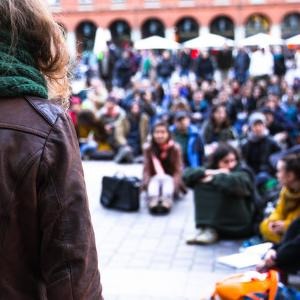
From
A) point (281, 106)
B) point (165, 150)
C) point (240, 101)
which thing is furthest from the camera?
point (240, 101)

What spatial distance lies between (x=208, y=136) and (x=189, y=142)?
95 centimetres

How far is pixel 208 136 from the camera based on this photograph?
34.9 ft

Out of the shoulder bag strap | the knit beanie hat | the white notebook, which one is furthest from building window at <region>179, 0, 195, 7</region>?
the white notebook

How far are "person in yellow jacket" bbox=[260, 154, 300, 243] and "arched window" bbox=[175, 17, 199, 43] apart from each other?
4483 cm

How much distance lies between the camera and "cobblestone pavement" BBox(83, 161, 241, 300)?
4727 millimetres

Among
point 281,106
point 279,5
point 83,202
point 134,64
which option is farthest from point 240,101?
point 279,5

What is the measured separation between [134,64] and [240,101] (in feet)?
31.4

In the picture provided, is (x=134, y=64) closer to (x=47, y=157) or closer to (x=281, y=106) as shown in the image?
(x=281, y=106)

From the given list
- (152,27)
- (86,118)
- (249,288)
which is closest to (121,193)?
(86,118)

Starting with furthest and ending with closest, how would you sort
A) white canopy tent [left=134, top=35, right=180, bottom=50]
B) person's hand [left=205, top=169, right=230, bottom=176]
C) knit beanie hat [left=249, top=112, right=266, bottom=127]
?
white canopy tent [left=134, top=35, right=180, bottom=50] → knit beanie hat [left=249, top=112, right=266, bottom=127] → person's hand [left=205, top=169, right=230, bottom=176]

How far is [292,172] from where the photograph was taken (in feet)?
17.6

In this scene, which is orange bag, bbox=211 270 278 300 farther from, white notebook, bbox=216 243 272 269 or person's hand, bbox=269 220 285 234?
person's hand, bbox=269 220 285 234

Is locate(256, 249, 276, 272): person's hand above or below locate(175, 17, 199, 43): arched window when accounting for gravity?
below

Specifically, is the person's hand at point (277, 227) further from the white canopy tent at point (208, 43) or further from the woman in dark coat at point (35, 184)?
the white canopy tent at point (208, 43)
